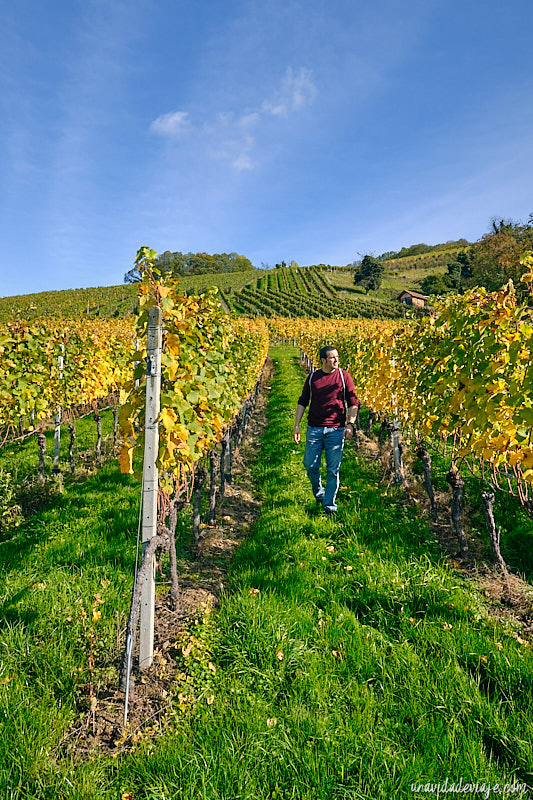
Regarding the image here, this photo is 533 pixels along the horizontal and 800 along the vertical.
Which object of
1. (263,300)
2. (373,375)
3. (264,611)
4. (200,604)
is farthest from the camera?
(263,300)

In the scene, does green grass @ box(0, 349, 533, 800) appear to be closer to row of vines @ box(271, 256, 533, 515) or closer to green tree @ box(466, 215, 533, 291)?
row of vines @ box(271, 256, 533, 515)

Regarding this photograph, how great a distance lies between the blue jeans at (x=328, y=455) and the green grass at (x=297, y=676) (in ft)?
1.99

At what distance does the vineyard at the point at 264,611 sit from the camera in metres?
1.88

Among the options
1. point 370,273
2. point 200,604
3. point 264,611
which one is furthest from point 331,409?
point 370,273

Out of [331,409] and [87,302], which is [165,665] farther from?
[87,302]

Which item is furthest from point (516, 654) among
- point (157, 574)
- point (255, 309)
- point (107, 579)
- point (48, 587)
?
point (255, 309)

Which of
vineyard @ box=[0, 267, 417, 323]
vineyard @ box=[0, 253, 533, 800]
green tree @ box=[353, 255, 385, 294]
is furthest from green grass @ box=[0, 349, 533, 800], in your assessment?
green tree @ box=[353, 255, 385, 294]

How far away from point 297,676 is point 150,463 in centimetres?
160

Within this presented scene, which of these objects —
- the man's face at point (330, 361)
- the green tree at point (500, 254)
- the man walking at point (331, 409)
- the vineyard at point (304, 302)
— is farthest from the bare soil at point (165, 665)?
the green tree at point (500, 254)

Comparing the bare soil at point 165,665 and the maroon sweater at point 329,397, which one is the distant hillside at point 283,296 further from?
the bare soil at point 165,665

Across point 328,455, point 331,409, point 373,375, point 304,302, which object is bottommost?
point 328,455

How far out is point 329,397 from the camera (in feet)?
14.7

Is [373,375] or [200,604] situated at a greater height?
[373,375]

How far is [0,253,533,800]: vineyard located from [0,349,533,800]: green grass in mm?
12
